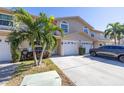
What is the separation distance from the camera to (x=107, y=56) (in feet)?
54.2

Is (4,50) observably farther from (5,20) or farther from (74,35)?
(74,35)

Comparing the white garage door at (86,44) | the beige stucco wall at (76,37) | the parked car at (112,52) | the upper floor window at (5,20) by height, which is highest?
the upper floor window at (5,20)

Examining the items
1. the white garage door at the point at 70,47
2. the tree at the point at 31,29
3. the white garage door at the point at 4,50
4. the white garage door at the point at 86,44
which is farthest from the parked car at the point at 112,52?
the white garage door at the point at 4,50

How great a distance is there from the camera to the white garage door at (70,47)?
62.6ft

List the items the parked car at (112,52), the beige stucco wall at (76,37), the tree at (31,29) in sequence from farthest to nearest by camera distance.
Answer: the beige stucco wall at (76,37) < the parked car at (112,52) < the tree at (31,29)

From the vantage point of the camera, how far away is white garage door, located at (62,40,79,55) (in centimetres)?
1909

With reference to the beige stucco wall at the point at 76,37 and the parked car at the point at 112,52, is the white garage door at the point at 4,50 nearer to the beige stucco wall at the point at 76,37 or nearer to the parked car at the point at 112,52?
the beige stucco wall at the point at 76,37

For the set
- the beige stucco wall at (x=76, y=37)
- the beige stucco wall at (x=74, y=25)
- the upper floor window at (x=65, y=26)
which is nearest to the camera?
the beige stucco wall at (x=76, y=37)

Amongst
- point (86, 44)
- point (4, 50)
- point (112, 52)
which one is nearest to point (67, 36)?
point (86, 44)

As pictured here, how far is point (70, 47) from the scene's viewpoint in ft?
65.4
